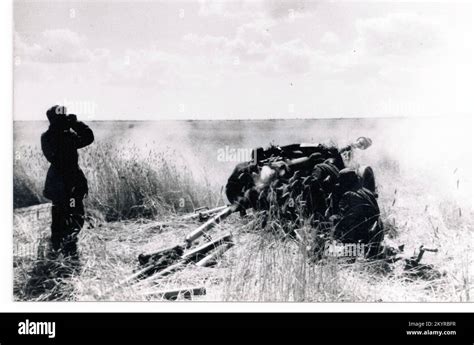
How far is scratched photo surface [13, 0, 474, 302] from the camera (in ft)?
19.2

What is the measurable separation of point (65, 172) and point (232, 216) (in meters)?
1.53

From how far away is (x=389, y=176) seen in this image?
5957mm

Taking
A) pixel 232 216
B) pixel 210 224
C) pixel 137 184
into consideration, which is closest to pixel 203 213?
pixel 210 224

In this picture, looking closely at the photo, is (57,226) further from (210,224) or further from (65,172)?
(210,224)

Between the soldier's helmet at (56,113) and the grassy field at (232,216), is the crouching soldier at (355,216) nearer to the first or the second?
the grassy field at (232,216)

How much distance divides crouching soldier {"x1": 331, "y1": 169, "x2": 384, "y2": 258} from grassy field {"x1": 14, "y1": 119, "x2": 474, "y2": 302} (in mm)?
142

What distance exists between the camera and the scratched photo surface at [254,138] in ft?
19.2

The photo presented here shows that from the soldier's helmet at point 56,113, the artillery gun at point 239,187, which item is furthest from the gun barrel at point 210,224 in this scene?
the soldier's helmet at point 56,113

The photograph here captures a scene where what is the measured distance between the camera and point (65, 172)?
605 centimetres

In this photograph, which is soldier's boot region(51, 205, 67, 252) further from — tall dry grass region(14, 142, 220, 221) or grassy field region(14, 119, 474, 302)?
tall dry grass region(14, 142, 220, 221)

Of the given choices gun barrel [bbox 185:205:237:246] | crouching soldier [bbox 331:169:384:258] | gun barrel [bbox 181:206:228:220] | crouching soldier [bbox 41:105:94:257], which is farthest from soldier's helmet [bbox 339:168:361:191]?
crouching soldier [bbox 41:105:94:257]

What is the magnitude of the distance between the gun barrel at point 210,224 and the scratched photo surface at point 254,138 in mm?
18
